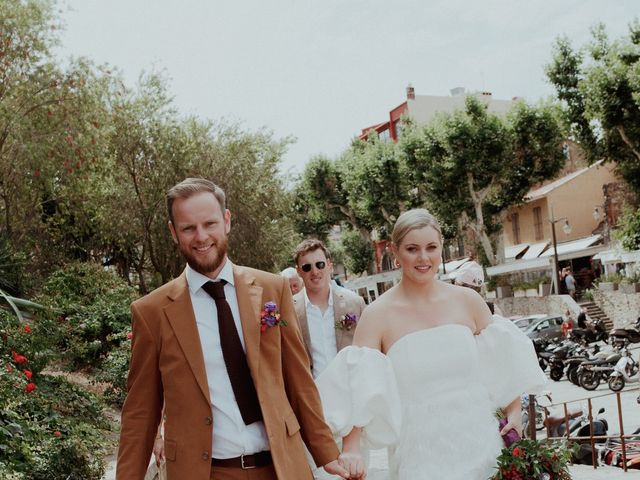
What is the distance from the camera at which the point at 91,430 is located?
27.0ft

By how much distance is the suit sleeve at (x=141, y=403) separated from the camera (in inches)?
119

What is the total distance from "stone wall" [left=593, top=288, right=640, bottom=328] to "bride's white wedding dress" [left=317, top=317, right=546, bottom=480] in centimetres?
2796

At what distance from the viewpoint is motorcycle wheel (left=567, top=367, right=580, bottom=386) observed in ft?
67.0

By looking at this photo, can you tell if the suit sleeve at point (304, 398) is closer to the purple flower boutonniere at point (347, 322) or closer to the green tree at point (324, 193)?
the purple flower boutonniere at point (347, 322)

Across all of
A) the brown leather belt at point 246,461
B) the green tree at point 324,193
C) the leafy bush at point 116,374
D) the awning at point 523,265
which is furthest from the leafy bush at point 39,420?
the green tree at point 324,193

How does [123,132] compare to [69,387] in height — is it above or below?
above

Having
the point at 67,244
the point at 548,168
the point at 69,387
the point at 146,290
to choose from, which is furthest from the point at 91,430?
the point at 548,168

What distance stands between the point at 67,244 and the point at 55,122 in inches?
381

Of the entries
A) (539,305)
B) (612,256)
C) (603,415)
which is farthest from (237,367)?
(539,305)

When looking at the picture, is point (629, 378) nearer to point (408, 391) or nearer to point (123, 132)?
point (123, 132)

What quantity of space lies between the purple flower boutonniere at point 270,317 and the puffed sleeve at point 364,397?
631mm

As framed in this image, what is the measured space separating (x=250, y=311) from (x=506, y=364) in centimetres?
143

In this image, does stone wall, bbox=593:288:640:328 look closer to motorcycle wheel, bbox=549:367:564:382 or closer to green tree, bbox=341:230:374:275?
motorcycle wheel, bbox=549:367:564:382

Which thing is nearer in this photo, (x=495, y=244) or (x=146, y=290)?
(x=146, y=290)
